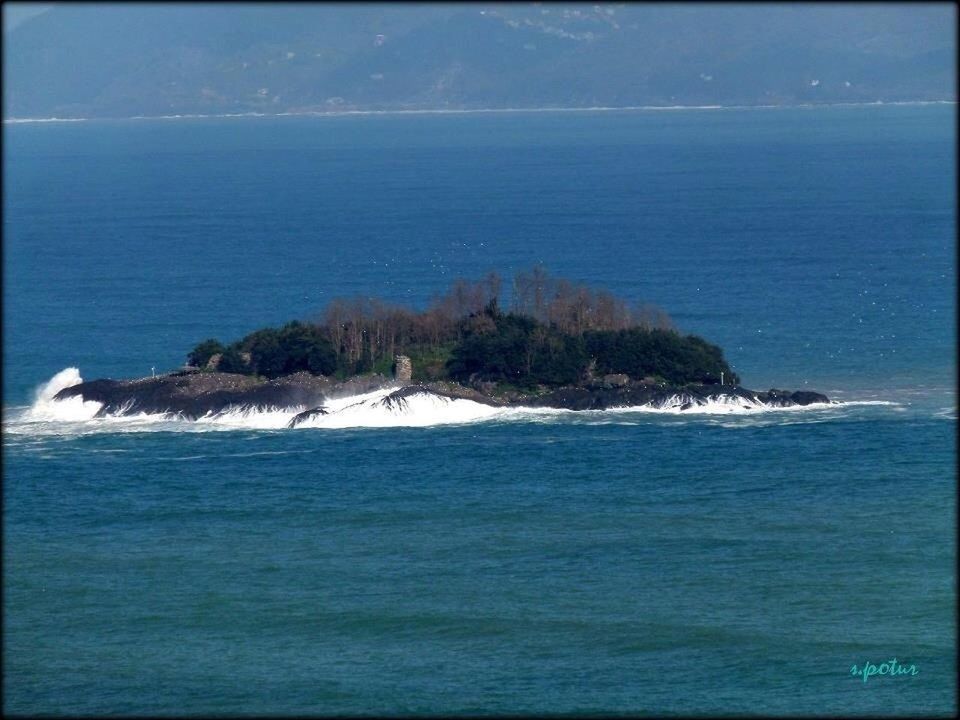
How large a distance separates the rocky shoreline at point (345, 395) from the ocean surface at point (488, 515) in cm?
72

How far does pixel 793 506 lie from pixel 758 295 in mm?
→ 34035

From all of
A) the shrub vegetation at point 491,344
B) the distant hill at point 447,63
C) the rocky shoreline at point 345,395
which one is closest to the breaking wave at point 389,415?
the rocky shoreline at point 345,395

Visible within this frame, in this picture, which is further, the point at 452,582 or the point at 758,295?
the point at 758,295

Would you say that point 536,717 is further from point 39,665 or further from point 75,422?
point 75,422

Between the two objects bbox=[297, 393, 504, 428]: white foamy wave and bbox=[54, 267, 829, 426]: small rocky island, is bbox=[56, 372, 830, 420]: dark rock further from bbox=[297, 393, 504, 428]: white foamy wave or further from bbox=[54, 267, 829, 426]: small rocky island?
bbox=[297, 393, 504, 428]: white foamy wave

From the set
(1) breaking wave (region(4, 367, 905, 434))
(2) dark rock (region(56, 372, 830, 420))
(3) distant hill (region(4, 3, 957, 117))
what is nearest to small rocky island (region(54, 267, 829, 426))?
(2) dark rock (region(56, 372, 830, 420))

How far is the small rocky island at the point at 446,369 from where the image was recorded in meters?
59.9

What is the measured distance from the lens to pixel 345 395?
199 ft

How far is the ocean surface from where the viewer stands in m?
37.0

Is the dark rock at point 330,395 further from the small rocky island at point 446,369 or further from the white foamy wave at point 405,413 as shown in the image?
the white foamy wave at point 405,413

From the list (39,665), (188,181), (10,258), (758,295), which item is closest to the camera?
(39,665)

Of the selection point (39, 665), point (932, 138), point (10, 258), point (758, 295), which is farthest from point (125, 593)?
point (932, 138)

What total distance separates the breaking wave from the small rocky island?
0.17 m

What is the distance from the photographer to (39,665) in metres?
37.8
